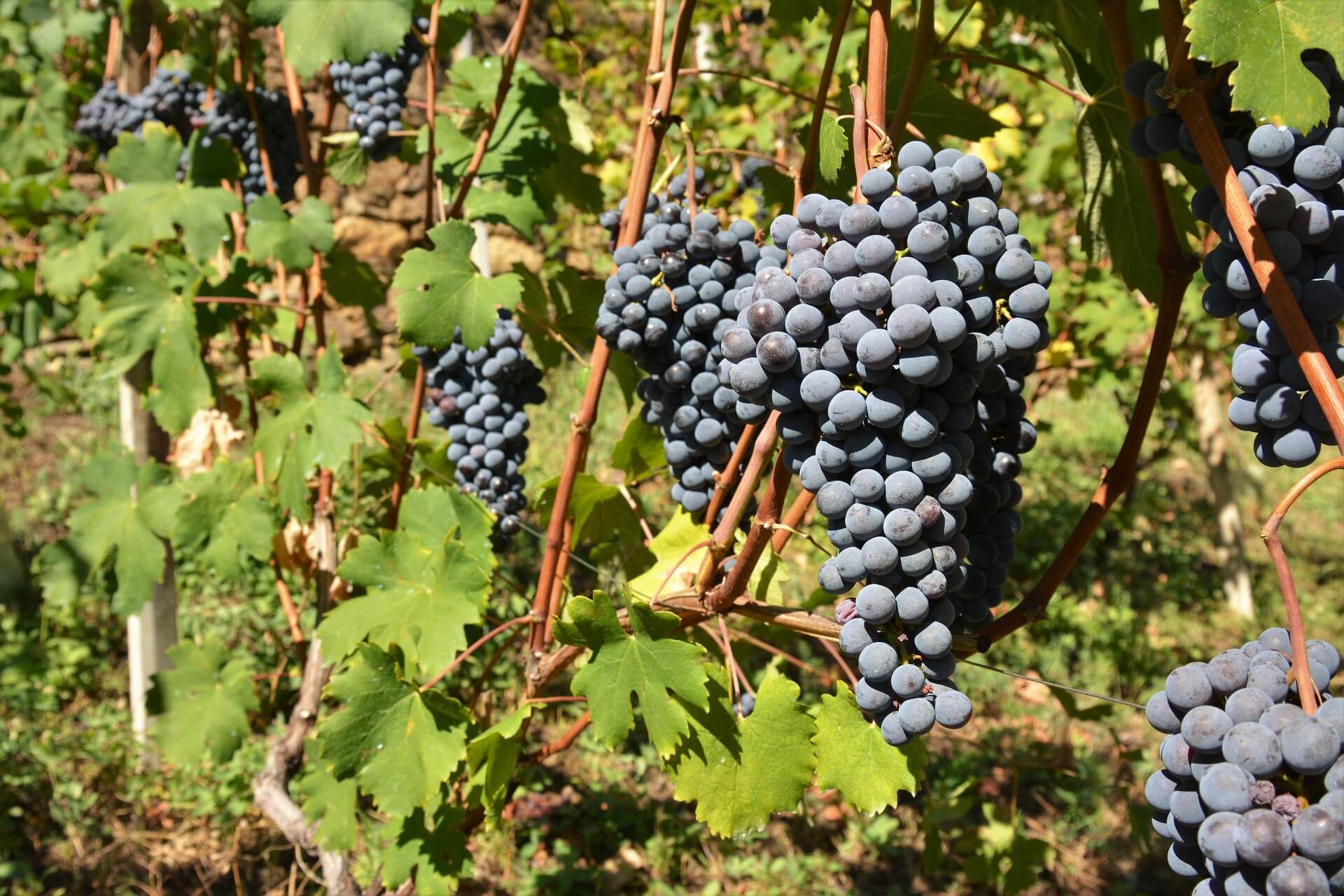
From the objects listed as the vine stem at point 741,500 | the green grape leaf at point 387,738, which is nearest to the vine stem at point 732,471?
the vine stem at point 741,500

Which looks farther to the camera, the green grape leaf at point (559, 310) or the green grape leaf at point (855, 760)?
the green grape leaf at point (559, 310)

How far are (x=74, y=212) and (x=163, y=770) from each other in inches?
77.6

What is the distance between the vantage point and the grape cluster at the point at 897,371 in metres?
0.89

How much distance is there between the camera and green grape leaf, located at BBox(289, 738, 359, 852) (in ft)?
6.66

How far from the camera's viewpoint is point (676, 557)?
4.97ft

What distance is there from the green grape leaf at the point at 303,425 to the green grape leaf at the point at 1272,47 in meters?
1.57

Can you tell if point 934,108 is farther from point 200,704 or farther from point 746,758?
point 200,704

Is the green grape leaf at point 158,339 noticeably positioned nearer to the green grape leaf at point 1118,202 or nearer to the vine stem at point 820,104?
the vine stem at point 820,104

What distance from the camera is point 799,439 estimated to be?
3.25ft

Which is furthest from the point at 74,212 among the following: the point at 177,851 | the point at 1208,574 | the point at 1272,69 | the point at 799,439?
the point at 1208,574

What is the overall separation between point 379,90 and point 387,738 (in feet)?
4.66

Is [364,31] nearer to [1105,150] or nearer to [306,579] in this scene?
[1105,150]

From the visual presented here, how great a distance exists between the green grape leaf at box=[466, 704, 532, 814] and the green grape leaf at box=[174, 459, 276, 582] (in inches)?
36.6

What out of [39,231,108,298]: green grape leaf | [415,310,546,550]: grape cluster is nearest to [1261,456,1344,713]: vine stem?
[415,310,546,550]: grape cluster
